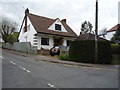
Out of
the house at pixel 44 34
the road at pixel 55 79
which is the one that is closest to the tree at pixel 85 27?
the house at pixel 44 34

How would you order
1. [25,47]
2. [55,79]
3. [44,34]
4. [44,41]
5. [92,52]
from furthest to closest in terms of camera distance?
1. [25,47]
2. [44,41]
3. [44,34]
4. [92,52]
5. [55,79]

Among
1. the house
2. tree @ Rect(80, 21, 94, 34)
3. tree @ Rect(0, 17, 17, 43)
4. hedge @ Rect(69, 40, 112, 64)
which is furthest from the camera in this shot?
tree @ Rect(80, 21, 94, 34)

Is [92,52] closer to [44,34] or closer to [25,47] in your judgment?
[44,34]

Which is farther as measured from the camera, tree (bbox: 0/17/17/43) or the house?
tree (bbox: 0/17/17/43)

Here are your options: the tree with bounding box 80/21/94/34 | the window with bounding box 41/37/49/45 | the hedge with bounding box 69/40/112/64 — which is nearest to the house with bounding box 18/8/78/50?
the window with bounding box 41/37/49/45

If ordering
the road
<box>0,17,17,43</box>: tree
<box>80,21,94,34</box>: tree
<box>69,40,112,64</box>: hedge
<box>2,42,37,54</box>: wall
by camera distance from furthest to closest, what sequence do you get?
<box>80,21,94,34</box>: tree, <box>0,17,17,43</box>: tree, <box>2,42,37,54</box>: wall, <box>69,40,112,64</box>: hedge, the road

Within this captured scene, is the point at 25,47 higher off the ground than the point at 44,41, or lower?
lower

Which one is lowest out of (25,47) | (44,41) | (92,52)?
(92,52)

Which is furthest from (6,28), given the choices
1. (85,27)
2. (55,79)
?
(85,27)

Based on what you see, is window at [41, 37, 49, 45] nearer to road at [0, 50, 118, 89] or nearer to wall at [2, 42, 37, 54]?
wall at [2, 42, 37, 54]

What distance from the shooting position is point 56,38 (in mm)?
24266

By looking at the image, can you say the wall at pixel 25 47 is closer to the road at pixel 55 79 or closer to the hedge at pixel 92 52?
the hedge at pixel 92 52

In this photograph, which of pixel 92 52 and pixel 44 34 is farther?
pixel 44 34

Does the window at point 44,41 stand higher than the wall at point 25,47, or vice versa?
the window at point 44,41
